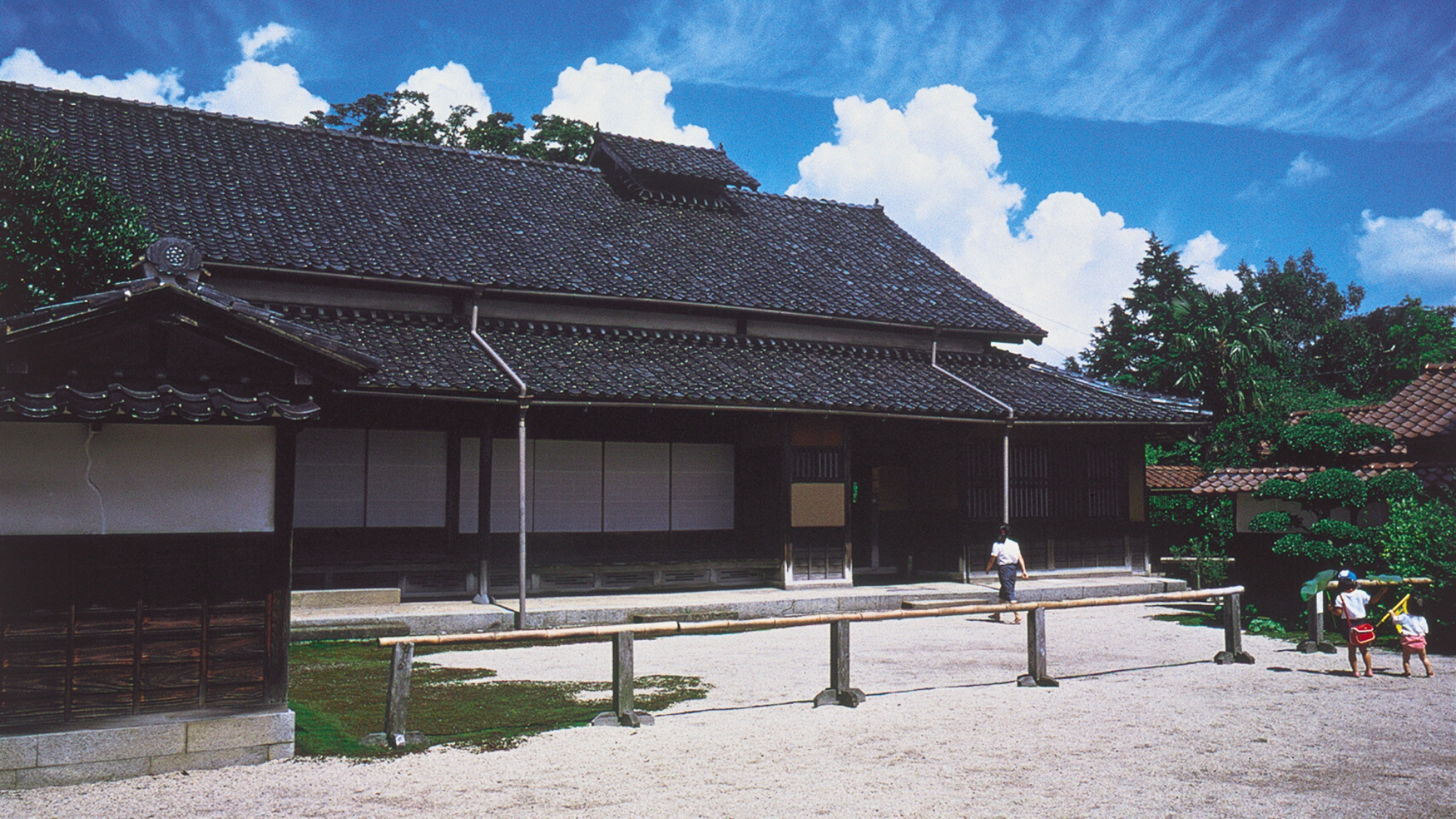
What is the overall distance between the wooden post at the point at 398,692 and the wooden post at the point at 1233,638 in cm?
827

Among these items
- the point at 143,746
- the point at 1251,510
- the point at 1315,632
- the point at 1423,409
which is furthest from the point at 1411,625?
the point at 143,746

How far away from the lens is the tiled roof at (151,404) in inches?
221

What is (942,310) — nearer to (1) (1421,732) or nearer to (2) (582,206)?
(2) (582,206)

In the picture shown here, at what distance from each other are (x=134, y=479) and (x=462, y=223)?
11286 millimetres

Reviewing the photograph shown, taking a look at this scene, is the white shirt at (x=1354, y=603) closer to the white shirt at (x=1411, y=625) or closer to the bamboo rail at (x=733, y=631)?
the white shirt at (x=1411, y=625)

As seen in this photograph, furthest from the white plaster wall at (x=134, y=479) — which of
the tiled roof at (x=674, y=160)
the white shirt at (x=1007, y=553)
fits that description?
the tiled roof at (x=674, y=160)

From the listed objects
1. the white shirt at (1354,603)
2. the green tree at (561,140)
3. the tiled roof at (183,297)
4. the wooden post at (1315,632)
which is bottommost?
the wooden post at (1315,632)

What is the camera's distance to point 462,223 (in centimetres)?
1697

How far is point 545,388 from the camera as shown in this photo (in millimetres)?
13008

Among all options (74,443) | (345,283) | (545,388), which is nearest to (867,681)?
(545,388)

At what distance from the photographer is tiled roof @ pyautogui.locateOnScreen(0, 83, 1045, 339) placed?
14.9 m

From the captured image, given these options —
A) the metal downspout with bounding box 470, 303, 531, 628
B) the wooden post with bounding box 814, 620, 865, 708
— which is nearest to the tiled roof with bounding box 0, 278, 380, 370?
the wooden post with bounding box 814, 620, 865, 708

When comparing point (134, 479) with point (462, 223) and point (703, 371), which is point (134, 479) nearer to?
point (703, 371)

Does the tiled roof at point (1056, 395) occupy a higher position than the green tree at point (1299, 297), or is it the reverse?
the green tree at point (1299, 297)
